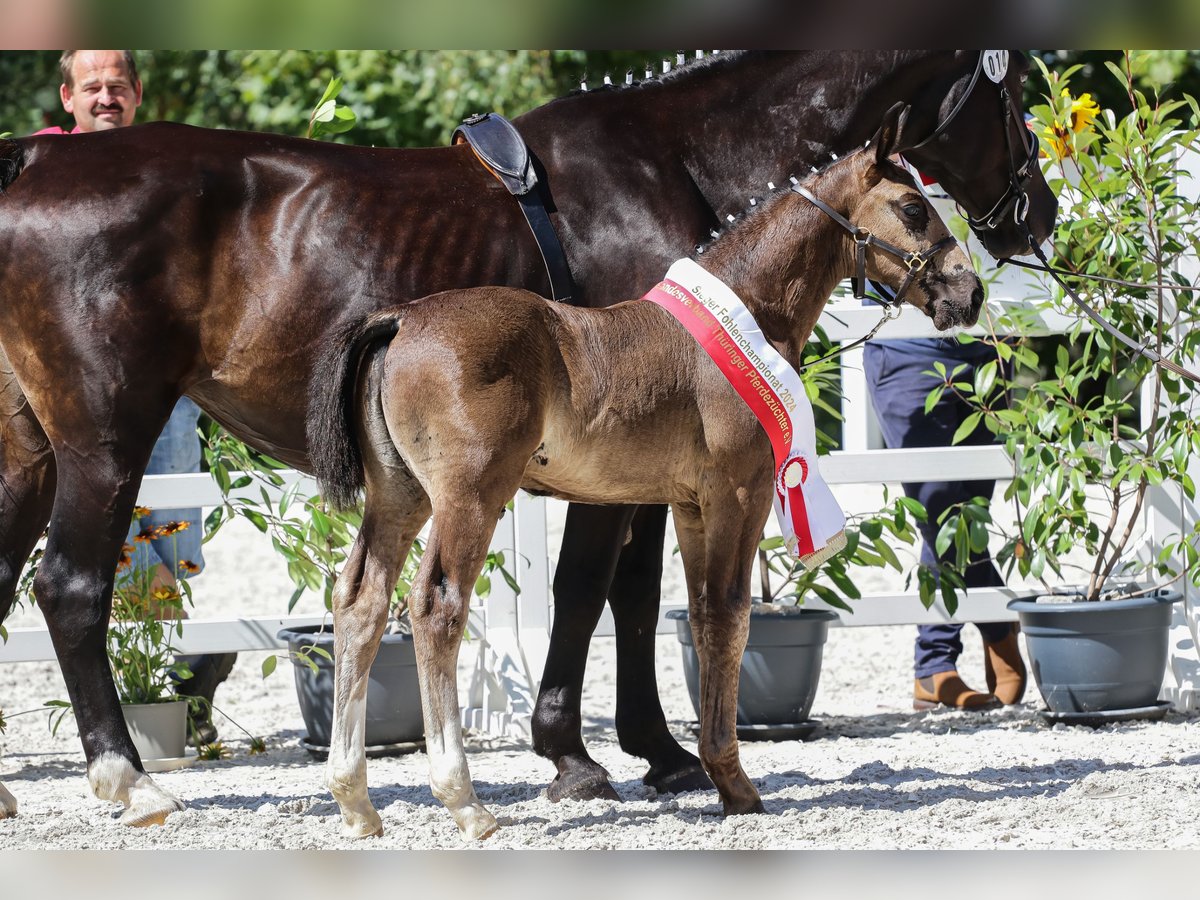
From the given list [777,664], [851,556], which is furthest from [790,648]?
[851,556]

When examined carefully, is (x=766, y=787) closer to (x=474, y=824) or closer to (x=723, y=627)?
(x=723, y=627)

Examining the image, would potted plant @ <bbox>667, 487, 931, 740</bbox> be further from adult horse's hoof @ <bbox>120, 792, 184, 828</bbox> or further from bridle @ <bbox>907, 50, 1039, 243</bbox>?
adult horse's hoof @ <bbox>120, 792, 184, 828</bbox>

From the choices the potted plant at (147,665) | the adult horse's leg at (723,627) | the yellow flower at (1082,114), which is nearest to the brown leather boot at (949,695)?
the yellow flower at (1082,114)

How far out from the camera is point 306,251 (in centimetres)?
346

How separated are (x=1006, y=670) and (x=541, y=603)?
1926 millimetres

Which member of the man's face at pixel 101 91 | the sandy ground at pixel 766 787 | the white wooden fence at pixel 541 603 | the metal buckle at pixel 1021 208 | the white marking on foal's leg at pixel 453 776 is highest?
the man's face at pixel 101 91

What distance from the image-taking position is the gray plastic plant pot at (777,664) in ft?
15.8

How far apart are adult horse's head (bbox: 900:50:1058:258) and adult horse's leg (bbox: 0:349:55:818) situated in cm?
254

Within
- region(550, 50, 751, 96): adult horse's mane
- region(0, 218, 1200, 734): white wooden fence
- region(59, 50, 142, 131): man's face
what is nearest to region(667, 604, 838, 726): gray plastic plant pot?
region(0, 218, 1200, 734): white wooden fence

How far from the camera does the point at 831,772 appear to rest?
4129 mm

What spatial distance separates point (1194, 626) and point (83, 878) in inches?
210

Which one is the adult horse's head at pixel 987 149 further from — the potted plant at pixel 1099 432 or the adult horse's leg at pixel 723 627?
the adult horse's leg at pixel 723 627

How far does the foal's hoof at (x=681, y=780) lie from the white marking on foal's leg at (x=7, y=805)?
1.74 m
